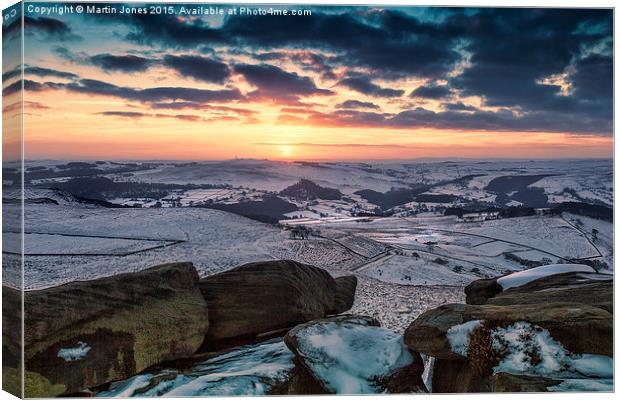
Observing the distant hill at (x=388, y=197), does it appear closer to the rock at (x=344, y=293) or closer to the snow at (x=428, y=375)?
the rock at (x=344, y=293)

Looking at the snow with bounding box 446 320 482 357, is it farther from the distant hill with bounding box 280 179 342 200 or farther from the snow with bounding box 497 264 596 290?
the distant hill with bounding box 280 179 342 200

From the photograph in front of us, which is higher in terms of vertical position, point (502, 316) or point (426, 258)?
point (426, 258)

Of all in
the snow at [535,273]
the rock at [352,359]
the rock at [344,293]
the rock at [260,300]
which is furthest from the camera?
the snow at [535,273]

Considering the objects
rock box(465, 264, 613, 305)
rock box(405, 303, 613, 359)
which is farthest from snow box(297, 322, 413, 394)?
rock box(465, 264, 613, 305)

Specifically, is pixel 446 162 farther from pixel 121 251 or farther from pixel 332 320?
pixel 121 251

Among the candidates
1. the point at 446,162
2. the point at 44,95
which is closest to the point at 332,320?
the point at 446,162

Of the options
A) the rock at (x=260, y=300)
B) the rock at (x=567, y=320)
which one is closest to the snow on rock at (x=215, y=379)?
the rock at (x=260, y=300)

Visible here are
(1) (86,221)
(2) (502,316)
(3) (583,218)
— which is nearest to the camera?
(2) (502,316)
